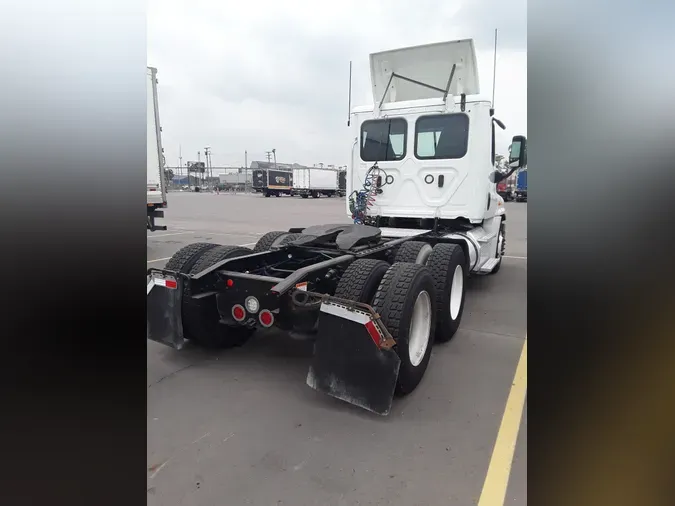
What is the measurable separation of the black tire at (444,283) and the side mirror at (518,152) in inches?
73.6

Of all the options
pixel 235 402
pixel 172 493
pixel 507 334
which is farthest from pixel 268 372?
pixel 507 334

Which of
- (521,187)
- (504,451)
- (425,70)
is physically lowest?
(504,451)

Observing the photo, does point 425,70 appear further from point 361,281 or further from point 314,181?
point 314,181

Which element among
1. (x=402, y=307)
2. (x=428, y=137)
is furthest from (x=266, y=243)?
(x=428, y=137)

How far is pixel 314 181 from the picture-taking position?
48.4 metres

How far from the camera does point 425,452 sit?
Answer: 8.82 ft

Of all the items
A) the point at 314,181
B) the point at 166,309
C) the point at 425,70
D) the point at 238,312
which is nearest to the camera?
the point at 238,312

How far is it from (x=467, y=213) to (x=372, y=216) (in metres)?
1.40

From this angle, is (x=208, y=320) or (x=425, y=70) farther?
(x=425, y=70)

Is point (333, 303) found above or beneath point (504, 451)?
above

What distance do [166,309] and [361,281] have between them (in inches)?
69.1

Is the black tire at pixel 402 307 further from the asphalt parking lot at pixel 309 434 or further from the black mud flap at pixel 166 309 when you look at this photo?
the black mud flap at pixel 166 309
